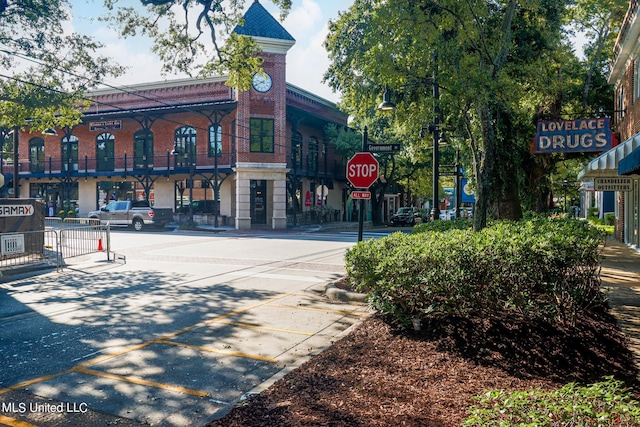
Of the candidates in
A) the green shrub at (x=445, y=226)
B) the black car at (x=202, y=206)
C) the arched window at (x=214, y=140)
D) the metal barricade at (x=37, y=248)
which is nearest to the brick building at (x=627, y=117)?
the green shrub at (x=445, y=226)

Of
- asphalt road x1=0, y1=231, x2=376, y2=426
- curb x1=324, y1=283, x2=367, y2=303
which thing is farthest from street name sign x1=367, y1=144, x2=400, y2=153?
curb x1=324, y1=283, x2=367, y2=303

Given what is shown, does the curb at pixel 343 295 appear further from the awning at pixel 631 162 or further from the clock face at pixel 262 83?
the clock face at pixel 262 83

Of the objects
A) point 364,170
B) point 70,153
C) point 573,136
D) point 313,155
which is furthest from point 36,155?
point 573,136

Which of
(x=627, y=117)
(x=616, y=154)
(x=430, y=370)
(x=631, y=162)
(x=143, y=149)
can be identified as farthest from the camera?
(x=143, y=149)

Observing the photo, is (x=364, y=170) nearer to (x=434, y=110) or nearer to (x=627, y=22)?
(x=434, y=110)

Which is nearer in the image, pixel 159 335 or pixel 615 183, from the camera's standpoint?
pixel 159 335

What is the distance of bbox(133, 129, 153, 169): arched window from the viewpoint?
37.0 metres

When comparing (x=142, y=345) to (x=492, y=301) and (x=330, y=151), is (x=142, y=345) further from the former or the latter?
(x=330, y=151)

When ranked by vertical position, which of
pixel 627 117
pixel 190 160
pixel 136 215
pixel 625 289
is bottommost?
pixel 625 289

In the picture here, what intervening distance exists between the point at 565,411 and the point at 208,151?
114ft

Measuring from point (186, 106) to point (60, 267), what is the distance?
22531 millimetres

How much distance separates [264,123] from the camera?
110ft

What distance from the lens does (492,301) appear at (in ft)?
19.1

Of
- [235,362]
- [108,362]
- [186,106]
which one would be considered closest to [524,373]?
[235,362]
